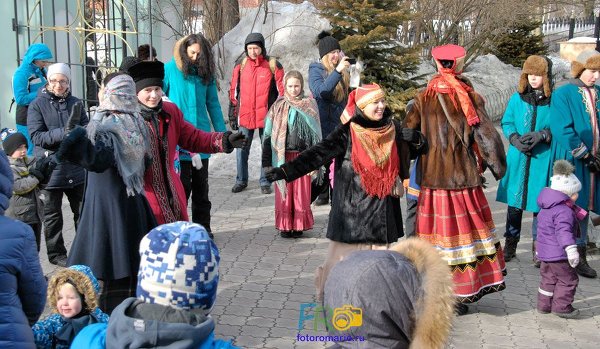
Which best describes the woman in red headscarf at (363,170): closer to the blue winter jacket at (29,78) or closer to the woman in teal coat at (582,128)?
the woman in teal coat at (582,128)

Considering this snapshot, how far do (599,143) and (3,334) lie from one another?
5.23m

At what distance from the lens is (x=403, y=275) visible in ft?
7.10

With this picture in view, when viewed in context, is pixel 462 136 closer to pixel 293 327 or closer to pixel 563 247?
pixel 563 247

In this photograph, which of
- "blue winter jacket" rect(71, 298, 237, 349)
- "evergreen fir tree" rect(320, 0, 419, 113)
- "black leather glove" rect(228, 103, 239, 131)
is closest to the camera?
"blue winter jacket" rect(71, 298, 237, 349)

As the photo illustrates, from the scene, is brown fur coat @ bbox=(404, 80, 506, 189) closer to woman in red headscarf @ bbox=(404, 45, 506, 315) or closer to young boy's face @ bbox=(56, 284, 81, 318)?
woman in red headscarf @ bbox=(404, 45, 506, 315)

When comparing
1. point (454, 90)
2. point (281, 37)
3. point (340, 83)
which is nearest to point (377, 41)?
point (281, 37)

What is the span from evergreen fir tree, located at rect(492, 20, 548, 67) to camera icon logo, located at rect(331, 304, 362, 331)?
1774cm

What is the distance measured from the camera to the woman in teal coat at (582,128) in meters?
6.57

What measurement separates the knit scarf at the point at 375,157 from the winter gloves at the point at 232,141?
724 mm

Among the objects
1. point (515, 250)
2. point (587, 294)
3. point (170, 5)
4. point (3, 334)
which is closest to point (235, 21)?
point (170, 5)

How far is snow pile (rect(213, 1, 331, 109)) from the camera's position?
1327cm

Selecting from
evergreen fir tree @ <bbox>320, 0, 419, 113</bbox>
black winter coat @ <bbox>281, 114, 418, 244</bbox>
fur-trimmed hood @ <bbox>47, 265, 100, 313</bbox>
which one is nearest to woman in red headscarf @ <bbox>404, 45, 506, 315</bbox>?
black winter coat @ <bbox>281, 114, 418, 244</bbox>

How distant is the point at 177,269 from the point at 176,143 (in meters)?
2.74

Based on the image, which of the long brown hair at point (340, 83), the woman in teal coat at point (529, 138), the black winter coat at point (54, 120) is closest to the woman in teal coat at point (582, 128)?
the woman in teal coat at point (529, 138)
